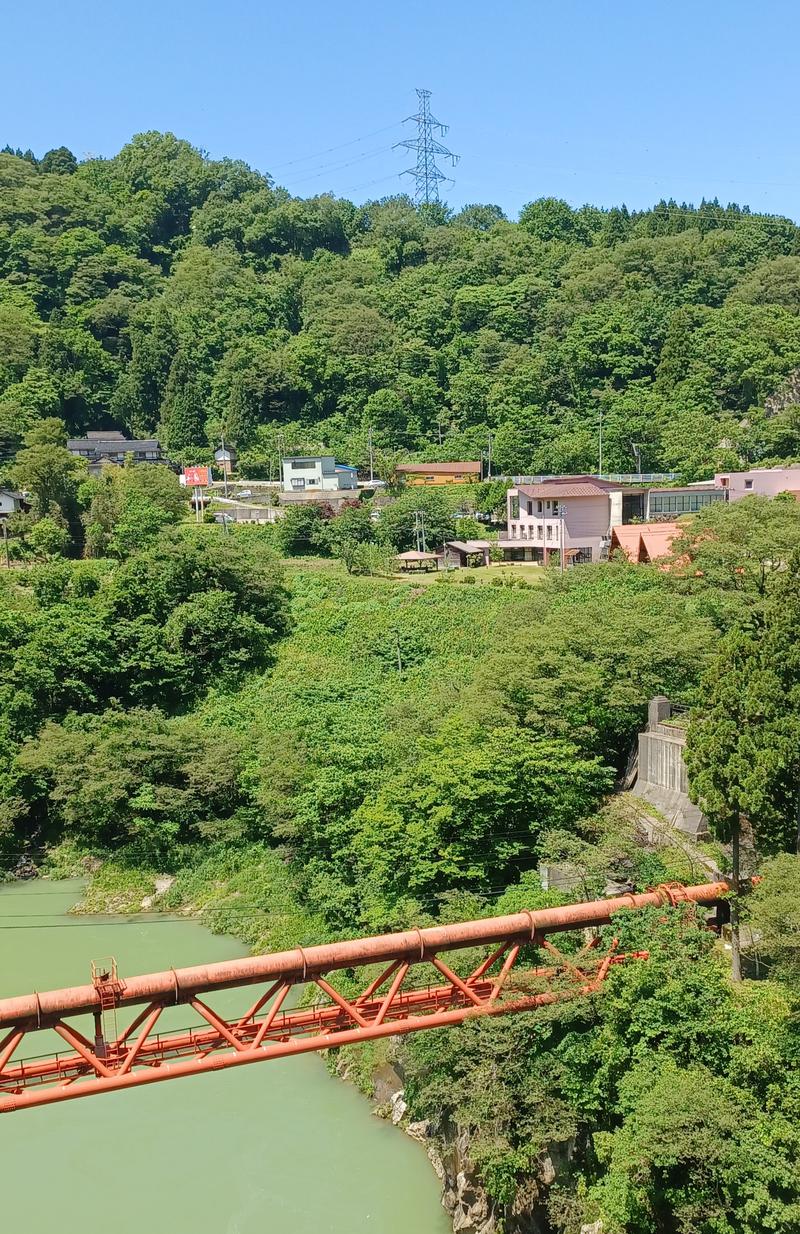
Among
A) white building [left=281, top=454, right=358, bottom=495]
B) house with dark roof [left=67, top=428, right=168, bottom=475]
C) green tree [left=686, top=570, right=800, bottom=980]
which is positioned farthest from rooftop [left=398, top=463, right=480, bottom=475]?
green tree [left=686, top=570, right=800, bottom=980]

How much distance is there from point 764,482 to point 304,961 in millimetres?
28626

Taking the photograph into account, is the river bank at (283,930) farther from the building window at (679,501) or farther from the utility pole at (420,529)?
the building window at (679,501)

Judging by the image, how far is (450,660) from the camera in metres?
24.9

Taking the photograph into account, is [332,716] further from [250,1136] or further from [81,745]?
[250,1136]

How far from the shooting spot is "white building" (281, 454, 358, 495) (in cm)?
4419

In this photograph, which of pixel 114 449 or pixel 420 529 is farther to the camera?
pixel 114 449

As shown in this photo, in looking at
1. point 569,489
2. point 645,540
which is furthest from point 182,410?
point 645,540

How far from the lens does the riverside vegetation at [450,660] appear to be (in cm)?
1046

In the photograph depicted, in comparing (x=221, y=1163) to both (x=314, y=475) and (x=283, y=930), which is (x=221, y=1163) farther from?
(x=314, y=475)

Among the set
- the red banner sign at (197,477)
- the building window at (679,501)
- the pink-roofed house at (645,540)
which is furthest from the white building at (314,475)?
the pink-roofed house at (645,540)

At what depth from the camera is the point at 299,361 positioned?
5328 centimetres

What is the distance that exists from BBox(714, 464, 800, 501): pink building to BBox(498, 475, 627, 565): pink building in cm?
404

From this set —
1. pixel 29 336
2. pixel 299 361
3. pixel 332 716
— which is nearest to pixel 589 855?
pixel 332 716

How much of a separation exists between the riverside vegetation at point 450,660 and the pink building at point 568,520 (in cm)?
312
